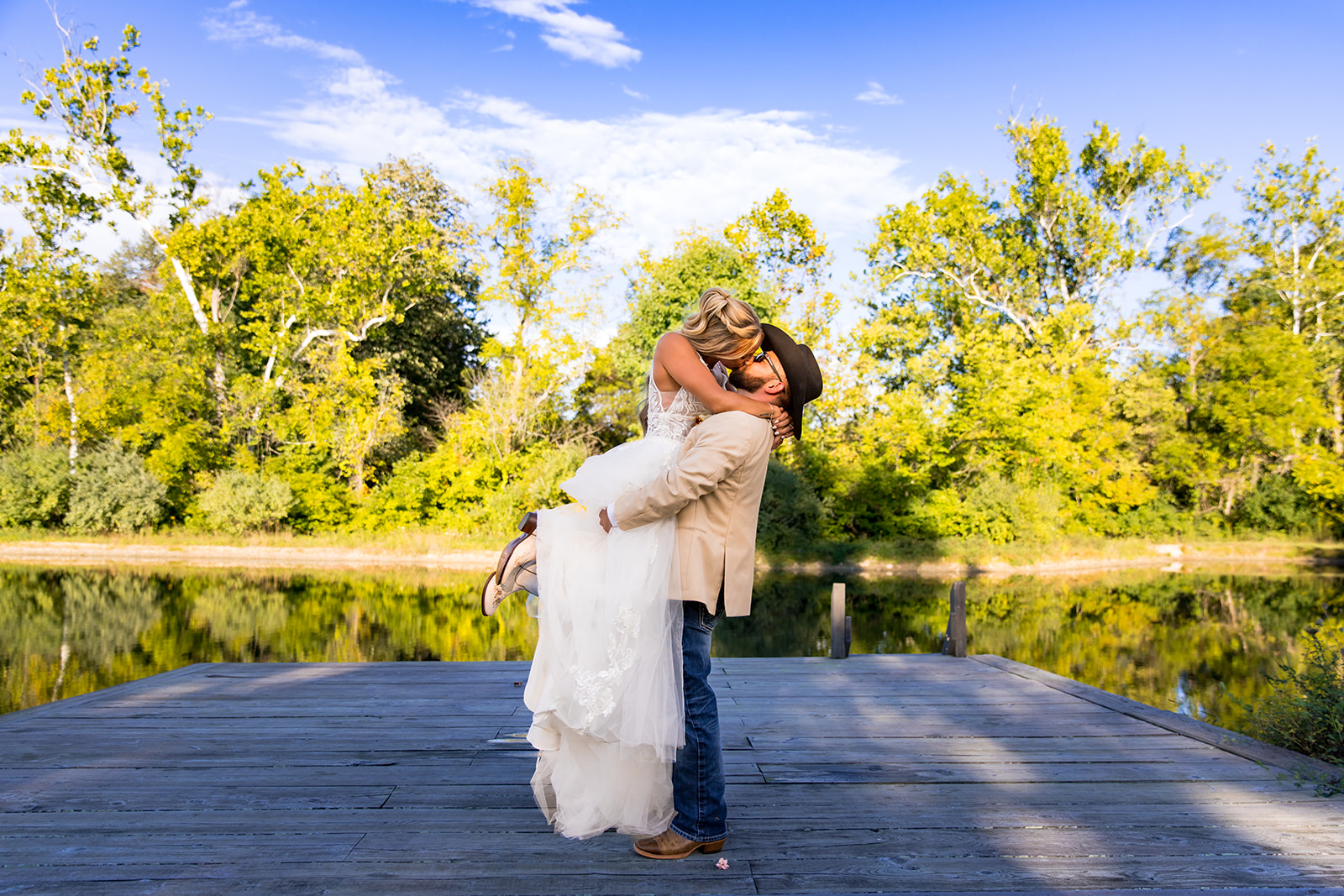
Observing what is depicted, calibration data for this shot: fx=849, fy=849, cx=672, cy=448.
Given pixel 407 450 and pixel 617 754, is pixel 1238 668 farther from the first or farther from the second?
pixel 407 450

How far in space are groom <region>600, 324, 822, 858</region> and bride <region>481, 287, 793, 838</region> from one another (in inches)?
1.5

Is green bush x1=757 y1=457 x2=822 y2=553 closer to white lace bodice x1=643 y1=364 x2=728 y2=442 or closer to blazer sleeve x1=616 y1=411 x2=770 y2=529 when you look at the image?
white lace bodice x1=643 y1=364 x2=728 y2=442

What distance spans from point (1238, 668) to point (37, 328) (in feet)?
75.1

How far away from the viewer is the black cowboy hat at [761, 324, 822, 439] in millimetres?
2230

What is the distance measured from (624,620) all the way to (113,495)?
19.1 meters

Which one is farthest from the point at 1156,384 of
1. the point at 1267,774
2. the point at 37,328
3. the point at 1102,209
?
the point at 37,328

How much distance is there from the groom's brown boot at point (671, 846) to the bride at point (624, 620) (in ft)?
0.10

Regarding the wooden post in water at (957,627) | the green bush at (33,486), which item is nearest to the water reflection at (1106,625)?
the wooden post in water at (957,627)

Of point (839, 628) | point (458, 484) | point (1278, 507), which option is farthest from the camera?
point (1278, 507)

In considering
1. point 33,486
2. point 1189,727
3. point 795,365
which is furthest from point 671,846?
point 33,486

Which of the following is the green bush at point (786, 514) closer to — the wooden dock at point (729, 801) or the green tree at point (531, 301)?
the green tree at point (531, 301)

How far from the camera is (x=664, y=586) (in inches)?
87.4

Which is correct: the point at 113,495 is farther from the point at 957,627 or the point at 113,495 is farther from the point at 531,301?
the point at 957,627

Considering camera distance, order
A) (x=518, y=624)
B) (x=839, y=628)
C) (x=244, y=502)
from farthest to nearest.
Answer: (x=244, y=502) < (x=518, y=624) < (x=839, y=628)
